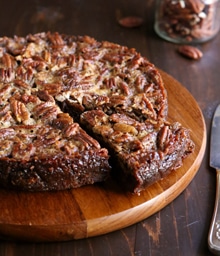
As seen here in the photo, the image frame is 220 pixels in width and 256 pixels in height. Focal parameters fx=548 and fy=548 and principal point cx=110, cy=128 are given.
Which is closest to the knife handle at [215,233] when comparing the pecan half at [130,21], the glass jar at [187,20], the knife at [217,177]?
the knife at [217,177]

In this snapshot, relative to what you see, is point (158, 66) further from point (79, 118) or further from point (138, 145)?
point (138, 145)

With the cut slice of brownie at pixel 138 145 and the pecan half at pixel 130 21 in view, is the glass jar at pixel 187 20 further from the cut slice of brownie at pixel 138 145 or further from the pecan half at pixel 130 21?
the cut slice of brownie at pixel 138 145

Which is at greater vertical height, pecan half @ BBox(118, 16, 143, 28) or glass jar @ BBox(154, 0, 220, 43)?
glass jar @ BBox(154, 0, 220, 43)

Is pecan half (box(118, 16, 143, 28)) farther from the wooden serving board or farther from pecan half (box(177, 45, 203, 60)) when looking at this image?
the wooden serving board

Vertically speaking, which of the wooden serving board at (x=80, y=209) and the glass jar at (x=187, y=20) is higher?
the glass jar at (x=187, y=20)

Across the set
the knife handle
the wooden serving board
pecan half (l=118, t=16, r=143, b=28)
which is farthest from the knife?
pecan half (l=118, t=16, r=143, b=28)

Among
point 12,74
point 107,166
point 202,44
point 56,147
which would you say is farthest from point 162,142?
point 202,44
